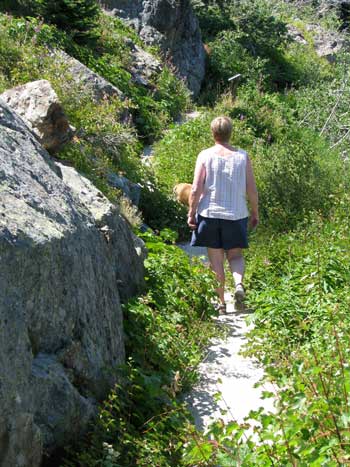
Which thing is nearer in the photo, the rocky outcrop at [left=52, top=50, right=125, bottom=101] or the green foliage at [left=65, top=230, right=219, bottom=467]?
the green foliage at [left=65, top=230, right=219, bottom=467]

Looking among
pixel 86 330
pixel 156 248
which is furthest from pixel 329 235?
pixel 86 330

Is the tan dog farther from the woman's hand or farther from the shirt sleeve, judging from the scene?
the shirt sleeve

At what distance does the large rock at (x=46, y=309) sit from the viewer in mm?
3014

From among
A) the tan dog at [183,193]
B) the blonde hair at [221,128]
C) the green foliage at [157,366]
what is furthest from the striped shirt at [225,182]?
the tan dog at [183,193]

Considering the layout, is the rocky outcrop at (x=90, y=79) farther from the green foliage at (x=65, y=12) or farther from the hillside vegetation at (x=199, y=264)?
the green foliage at (x=65, y=12)

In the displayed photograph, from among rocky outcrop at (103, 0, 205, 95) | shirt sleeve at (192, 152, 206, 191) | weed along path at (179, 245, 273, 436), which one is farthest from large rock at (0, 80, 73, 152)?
rocky outcrop at (103, 0, 205, 95)

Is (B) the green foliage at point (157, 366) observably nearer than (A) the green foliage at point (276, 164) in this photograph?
Yes

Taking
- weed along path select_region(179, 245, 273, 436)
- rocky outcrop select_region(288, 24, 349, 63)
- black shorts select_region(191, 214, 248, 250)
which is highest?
rocky outcrop select_region(288, 24, 349, 63)

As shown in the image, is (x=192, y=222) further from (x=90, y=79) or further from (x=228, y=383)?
(x=90, y=79)

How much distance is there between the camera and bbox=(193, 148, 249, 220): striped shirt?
6422 mm

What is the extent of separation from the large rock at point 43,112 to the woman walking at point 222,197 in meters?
1.35

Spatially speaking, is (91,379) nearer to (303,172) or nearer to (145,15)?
(303,172)

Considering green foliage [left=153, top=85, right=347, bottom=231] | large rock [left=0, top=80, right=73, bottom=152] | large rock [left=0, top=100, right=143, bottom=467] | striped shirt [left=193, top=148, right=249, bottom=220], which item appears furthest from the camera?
green foliage [left=153, top=85, right=347, bottom=231]

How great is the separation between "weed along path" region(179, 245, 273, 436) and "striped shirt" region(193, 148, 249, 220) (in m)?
1.02
